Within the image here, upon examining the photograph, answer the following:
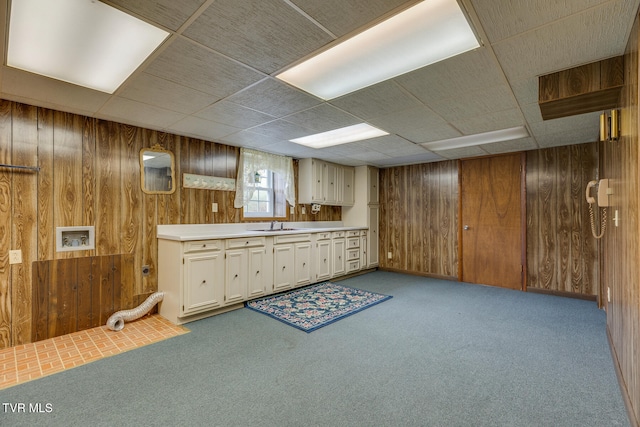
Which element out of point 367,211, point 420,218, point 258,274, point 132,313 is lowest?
point 132,313

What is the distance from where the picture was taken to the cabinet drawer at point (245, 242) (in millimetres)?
3541

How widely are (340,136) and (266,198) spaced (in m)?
1.64

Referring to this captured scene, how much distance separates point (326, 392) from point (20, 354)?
2.65 meters

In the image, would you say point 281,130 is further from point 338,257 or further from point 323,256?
point 338,257

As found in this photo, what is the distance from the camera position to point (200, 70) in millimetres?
2043

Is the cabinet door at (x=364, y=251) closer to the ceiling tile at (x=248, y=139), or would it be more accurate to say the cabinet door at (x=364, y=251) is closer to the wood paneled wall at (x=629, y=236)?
the ceiling tile at (x=248, y=139)

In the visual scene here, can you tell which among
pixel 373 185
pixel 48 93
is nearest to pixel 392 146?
pixel 373 185

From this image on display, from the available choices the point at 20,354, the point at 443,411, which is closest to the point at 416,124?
the point at 443,411

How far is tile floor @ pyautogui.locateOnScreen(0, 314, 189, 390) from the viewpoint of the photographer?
220 centimetres

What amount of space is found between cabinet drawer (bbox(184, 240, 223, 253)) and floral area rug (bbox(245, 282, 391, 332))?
0.92 meters

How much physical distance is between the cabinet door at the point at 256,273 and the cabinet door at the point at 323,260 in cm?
111

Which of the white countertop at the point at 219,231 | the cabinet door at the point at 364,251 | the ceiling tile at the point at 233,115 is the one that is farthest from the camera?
the cabinet door at the point at 364,251

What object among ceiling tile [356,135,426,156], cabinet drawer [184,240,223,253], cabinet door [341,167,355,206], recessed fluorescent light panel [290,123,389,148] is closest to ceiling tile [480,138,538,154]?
ceiling tile [356,135,426,156]

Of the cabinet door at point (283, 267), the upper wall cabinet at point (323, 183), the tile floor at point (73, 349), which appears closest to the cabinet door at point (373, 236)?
the upper wall cabinet at point (323, 183)
